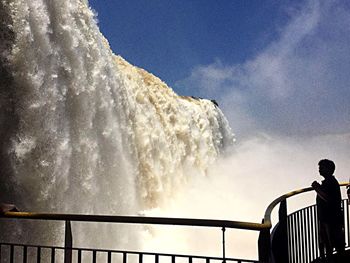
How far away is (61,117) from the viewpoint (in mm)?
8016

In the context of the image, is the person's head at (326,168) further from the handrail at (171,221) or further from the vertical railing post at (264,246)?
the vertical railing post at (264,246)

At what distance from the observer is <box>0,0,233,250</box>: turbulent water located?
6.97 m

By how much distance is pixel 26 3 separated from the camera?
7.33 meters

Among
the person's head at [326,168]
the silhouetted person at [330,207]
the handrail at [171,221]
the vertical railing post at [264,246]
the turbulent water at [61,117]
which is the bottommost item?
the vertical railing post at [264,246]

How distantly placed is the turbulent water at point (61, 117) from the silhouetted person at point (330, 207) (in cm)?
389

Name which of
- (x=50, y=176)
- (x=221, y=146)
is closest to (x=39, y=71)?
(x=50, y=176)

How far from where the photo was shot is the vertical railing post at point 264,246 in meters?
3.13

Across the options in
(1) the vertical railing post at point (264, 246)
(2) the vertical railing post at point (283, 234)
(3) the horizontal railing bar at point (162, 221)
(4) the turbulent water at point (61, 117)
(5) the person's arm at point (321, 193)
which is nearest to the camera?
(1) the vertical railing post at point (264, 246)

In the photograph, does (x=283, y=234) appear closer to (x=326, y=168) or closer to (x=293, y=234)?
(x=293, y=234)

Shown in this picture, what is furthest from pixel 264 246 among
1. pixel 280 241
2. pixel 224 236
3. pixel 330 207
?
pixel 330 207

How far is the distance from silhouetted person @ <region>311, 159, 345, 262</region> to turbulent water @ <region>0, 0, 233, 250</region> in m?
3.89

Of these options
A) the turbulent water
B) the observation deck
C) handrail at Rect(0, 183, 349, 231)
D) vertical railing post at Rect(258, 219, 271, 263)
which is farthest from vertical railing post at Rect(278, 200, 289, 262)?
the turbulent water

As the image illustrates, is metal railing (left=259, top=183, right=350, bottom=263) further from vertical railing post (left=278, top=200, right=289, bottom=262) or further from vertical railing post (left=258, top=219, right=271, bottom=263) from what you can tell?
vertical railing post (left=258, top=219, right=271, bottom=263)

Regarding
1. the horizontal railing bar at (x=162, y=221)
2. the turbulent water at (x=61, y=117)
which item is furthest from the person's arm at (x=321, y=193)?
the turbulent water at (x=61, y=117)
